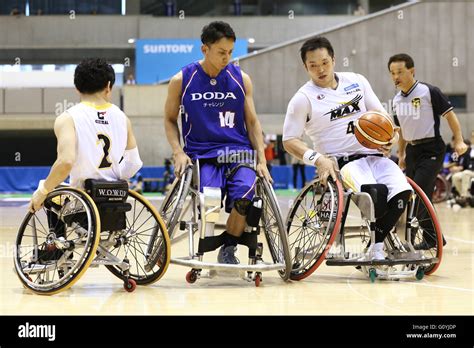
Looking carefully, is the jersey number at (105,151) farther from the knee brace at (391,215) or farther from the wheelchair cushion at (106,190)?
the knee brace at (391,215)

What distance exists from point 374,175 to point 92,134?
166 centimetres

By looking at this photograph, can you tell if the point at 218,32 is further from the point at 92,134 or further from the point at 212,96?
the point at 92,134

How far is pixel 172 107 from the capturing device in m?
4.64

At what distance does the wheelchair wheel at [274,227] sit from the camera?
426 centimetres

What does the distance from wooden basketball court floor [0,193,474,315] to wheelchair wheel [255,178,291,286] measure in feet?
0.46

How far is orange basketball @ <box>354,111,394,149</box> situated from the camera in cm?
452

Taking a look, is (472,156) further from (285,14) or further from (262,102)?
(285,14)

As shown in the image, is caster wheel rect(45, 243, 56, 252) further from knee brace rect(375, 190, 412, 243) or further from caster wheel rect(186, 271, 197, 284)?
knee brace rect(375, 190, 412, 243)

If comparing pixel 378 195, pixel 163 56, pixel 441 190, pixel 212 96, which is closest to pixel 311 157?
pixel 378 195

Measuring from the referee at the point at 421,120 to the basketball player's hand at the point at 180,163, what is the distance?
1994 millimetres

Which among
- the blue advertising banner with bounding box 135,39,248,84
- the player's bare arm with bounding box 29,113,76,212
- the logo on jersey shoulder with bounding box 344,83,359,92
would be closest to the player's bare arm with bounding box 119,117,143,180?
the player's bare arm with bounding box 29,113,76,212

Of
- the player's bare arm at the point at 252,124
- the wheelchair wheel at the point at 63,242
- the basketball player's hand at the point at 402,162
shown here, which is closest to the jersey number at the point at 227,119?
the player's bare arm at the point at 252,124

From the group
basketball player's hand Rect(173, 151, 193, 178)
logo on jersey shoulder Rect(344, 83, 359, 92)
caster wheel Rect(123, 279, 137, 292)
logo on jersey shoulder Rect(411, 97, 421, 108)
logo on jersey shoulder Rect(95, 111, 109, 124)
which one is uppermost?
logo on jersey shoulder Rect(344, 83, 359, 92)
